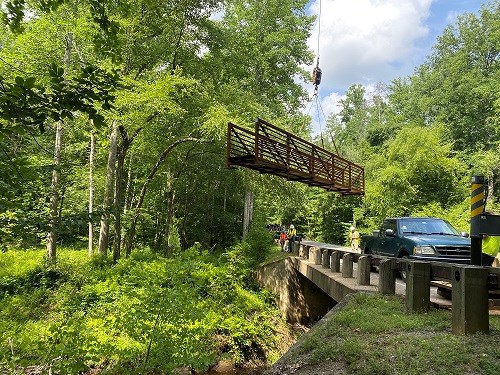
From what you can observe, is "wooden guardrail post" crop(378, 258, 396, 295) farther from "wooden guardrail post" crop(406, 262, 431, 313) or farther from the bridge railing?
"wooden guardrail post" crop(406, 262, 431, 313)

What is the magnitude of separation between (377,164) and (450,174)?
19.5ft

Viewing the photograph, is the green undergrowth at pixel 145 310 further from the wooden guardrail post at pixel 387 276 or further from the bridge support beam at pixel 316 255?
the wooden guardrail post at pixel 387 276

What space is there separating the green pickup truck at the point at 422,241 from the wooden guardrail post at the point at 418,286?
356 centimetres

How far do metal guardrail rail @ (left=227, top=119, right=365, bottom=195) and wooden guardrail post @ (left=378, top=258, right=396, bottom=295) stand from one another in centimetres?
441

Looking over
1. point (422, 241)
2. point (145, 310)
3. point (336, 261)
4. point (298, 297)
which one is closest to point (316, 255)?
point (336, 261)

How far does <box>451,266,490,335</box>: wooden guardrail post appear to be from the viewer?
4672mm

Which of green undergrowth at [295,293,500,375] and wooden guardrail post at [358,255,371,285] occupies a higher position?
wooden guardrail post at [358,255,371,285]

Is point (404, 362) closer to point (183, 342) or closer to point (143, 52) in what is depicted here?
point (183, 342)

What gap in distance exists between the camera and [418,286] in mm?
5895

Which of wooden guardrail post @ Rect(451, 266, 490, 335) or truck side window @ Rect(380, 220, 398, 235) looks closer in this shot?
wooden guardrail post @ Rect(451, 266, 490, 335)

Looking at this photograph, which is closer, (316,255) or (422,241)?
(422,241)

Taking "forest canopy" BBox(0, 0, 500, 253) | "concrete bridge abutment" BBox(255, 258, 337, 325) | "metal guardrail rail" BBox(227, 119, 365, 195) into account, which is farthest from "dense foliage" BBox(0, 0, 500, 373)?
"metal guardrail rail" BBox(227, 119, 365, 195)

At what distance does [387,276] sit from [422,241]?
9.46 feet

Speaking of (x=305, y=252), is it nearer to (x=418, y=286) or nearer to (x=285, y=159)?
(x=285, y=159)
